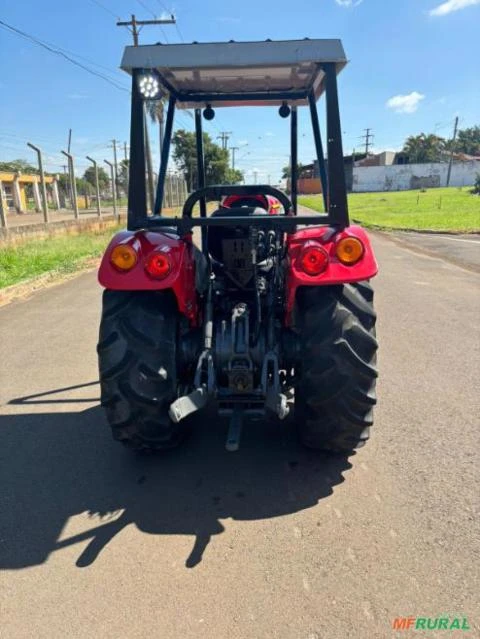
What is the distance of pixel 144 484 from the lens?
2.77 metres

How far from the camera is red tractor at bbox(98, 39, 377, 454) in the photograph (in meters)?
2.55

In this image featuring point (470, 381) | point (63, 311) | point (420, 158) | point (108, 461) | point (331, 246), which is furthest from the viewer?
point (420, 158)

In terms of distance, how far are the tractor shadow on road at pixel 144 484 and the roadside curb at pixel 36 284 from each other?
4.90m

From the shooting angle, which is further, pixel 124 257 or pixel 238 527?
pixel 124 257

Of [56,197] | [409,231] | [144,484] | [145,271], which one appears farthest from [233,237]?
[56,197]

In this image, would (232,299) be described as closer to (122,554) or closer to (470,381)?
(122,554)

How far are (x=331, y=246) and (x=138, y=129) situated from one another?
1305mm

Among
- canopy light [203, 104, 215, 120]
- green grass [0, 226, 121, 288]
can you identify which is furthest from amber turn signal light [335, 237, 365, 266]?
green grass [0, 226, 121, 288]

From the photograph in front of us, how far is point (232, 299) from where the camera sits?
330cm

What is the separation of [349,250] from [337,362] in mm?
599

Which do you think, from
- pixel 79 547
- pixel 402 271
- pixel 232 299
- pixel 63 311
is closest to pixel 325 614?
pixel 79 547

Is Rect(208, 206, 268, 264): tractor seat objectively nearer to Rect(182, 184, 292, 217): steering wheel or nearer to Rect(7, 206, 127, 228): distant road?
Rect(182, 184, 292, 217): steering wheel

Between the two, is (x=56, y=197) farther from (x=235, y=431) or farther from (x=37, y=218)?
(x=235, y=431)

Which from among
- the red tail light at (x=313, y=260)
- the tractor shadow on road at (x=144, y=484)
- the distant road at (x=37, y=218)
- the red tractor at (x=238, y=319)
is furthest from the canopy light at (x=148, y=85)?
the distant road at (x=37, y=218)
